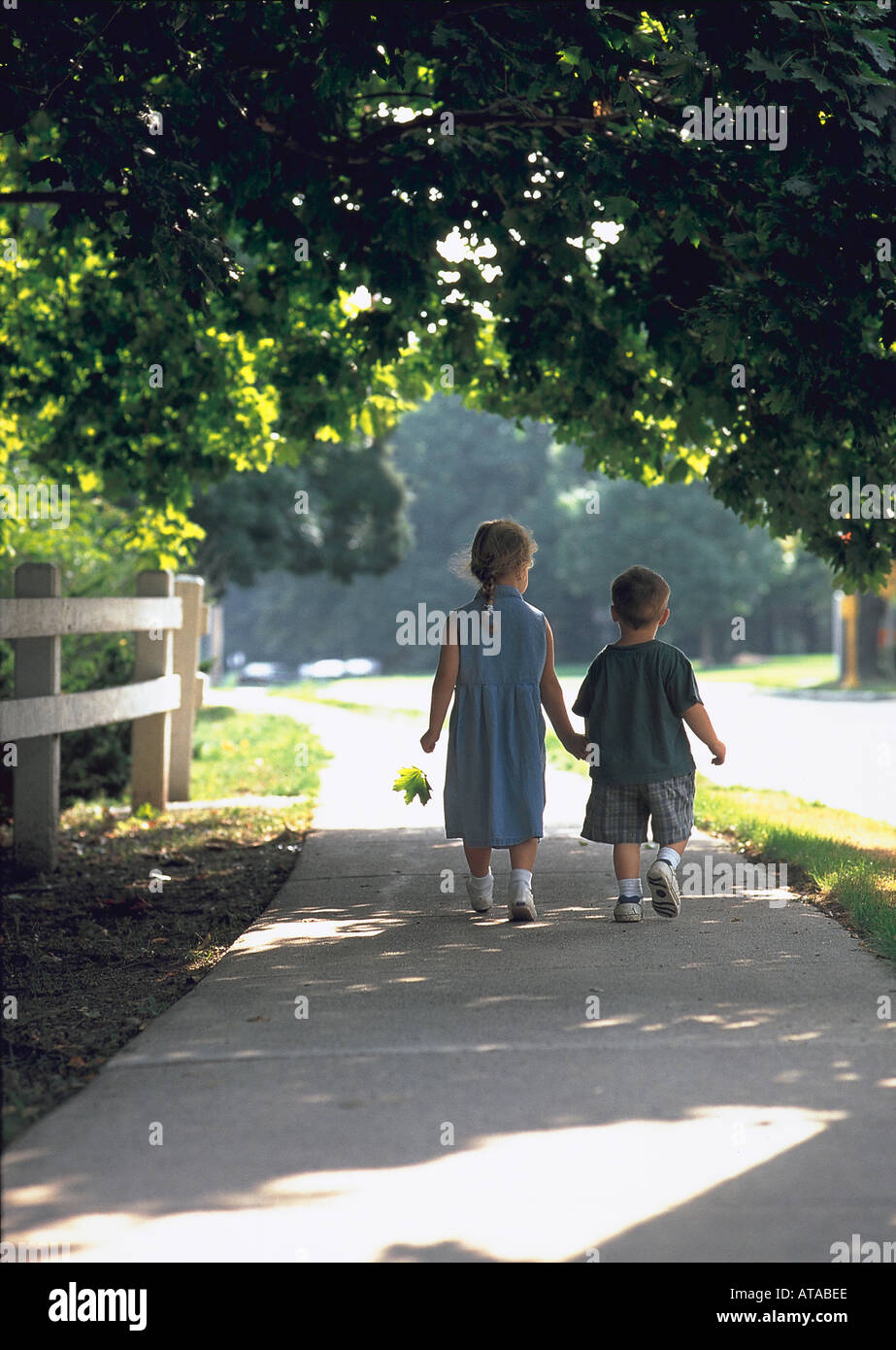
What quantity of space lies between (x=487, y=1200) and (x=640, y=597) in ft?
11.4

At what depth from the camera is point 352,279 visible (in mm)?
8578

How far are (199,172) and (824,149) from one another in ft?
9.63

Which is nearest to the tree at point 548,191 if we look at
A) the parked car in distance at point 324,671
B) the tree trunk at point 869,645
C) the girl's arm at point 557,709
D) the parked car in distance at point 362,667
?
the girl's arm at point 557,709

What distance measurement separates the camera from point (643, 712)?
20.8ft

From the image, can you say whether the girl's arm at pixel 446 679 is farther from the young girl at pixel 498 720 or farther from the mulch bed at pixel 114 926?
the mulch bed at pixel 114 926

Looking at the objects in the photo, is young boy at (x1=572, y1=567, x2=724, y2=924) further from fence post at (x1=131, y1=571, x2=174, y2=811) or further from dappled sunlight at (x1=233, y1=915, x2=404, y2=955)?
fence post at (x1=131, y1=571, x2=174, y2=811)

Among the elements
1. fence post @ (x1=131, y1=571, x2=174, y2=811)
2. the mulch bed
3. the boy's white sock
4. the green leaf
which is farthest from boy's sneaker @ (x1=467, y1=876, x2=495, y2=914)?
fence post @ (x1=131, y1=571, x2=174, y2=811)

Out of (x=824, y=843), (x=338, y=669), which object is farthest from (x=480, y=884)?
(x=338, y=669)

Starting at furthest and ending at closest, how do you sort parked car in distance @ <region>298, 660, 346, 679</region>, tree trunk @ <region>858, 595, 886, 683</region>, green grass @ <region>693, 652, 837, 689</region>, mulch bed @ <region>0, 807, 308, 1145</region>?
parked car in distance @ <region>298, 660, 346, 679</region>
green grass @ <region>693, 652, 837, 689</region>
tree trunk @ <region>858, 595, 886, 683</region>
mulch bed @ <region>0, 807, 308, 1145</region>

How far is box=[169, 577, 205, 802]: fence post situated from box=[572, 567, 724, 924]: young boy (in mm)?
5960

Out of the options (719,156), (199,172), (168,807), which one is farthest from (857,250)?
(168,807)

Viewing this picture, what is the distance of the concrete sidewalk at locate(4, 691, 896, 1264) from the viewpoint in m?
3.06

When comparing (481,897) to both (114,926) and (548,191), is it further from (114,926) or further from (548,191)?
(548,191)
